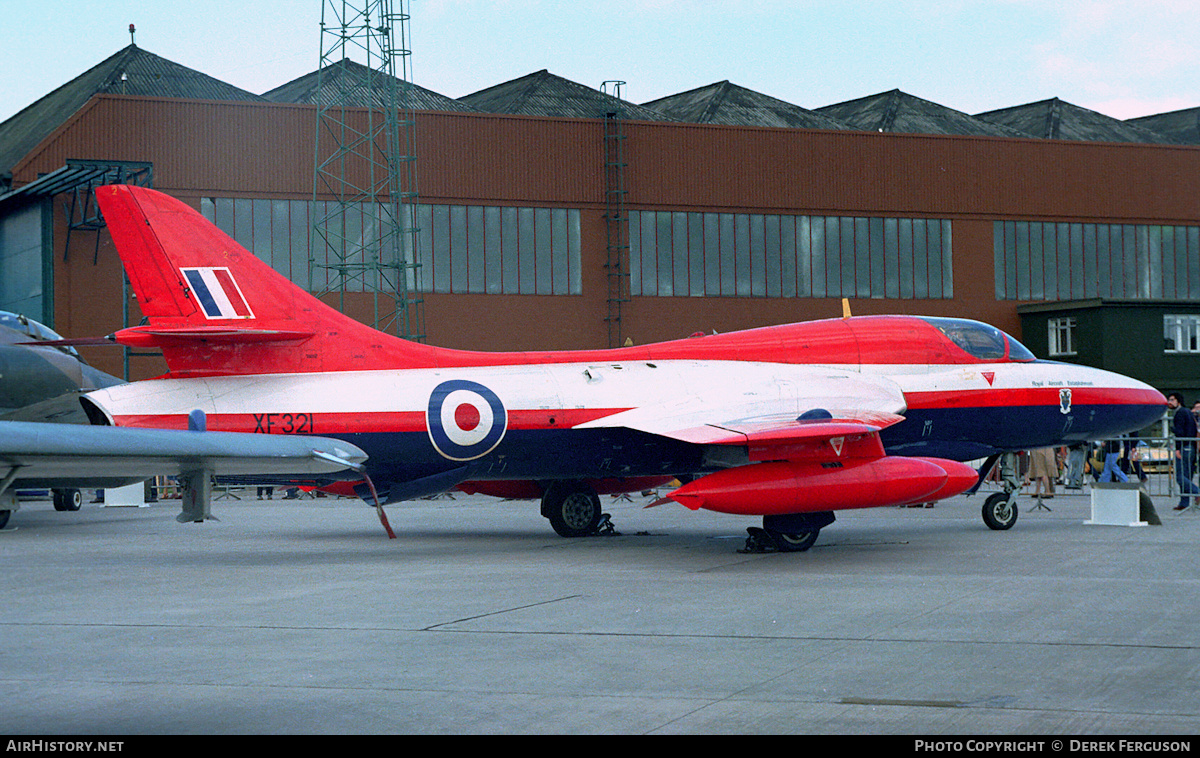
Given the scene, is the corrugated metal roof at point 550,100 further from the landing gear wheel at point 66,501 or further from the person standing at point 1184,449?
the person standing at point 1184,449

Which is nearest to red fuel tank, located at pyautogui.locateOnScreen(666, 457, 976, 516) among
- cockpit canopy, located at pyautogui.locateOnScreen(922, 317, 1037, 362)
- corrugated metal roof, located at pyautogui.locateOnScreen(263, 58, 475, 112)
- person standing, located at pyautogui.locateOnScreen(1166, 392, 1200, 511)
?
cockpit canopy, located at pyautogui.locateOnScreen(922, 317, 1037, 362)

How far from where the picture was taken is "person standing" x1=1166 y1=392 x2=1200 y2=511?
73.9ft

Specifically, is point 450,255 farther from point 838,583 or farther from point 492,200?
point 838,583

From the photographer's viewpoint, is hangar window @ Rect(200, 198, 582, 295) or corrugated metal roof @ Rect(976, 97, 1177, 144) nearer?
hangar window @ Rect(200, 198, 582, 295)

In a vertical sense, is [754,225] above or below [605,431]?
above

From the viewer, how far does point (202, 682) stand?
7270mm

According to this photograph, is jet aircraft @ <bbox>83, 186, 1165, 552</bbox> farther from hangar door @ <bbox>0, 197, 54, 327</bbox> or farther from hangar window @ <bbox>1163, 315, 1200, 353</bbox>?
hangar window @ <bbox>1163, 315, 1200, 353</bbox>

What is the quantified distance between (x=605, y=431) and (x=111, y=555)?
6.89 metres

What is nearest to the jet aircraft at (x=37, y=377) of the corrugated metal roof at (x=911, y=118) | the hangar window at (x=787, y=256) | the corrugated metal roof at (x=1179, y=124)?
the hangar window at (x=787, y=256)

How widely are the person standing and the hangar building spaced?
111ft

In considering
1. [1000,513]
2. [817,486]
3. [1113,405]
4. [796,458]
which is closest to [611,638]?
[817,486]

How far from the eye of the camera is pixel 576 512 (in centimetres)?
1834
